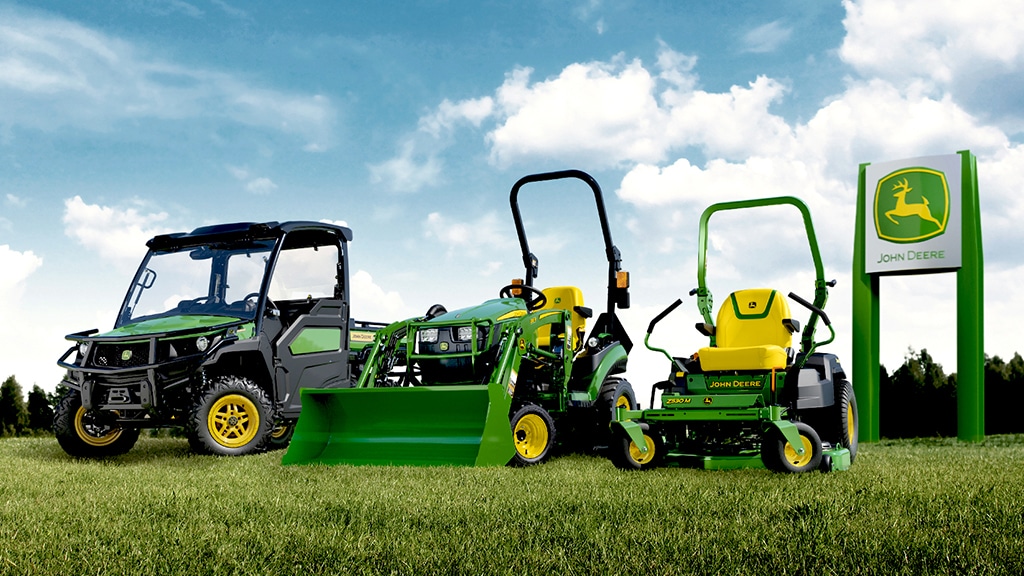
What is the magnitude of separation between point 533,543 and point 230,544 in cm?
148

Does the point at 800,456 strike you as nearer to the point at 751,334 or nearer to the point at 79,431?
the point at 751,334

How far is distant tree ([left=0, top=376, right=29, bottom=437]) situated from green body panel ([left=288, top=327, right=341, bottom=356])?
17665 mm

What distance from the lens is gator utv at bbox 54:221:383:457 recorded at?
9.51 m

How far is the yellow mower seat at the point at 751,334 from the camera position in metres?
8.20

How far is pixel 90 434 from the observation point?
10211mm

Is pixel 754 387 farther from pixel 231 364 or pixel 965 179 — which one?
pixel 965 179

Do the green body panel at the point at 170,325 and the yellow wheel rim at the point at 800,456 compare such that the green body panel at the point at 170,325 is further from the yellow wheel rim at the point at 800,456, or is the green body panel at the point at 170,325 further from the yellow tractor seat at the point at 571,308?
the yellow wheel rim at the point at 800,456

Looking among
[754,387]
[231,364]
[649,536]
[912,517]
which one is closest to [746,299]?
[754,387]

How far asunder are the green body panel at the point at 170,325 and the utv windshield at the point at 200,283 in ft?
0.45

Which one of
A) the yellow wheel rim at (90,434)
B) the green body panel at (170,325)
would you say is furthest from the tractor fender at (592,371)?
the yellow wheel rim at (90,434)

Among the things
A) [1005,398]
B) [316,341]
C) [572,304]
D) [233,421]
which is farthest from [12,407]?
[1005,398]

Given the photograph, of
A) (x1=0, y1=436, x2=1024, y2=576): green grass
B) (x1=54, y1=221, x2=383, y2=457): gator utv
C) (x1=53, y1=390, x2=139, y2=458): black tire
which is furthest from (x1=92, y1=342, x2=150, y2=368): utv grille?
(x1=0, y1=436, x2=1024, y2=576): green grass

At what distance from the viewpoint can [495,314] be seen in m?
9.09

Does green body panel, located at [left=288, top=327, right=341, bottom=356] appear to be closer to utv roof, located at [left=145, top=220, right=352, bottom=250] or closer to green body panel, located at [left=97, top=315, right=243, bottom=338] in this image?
green body panel, located at [left=97, top=315, right=243, bottom=338]
